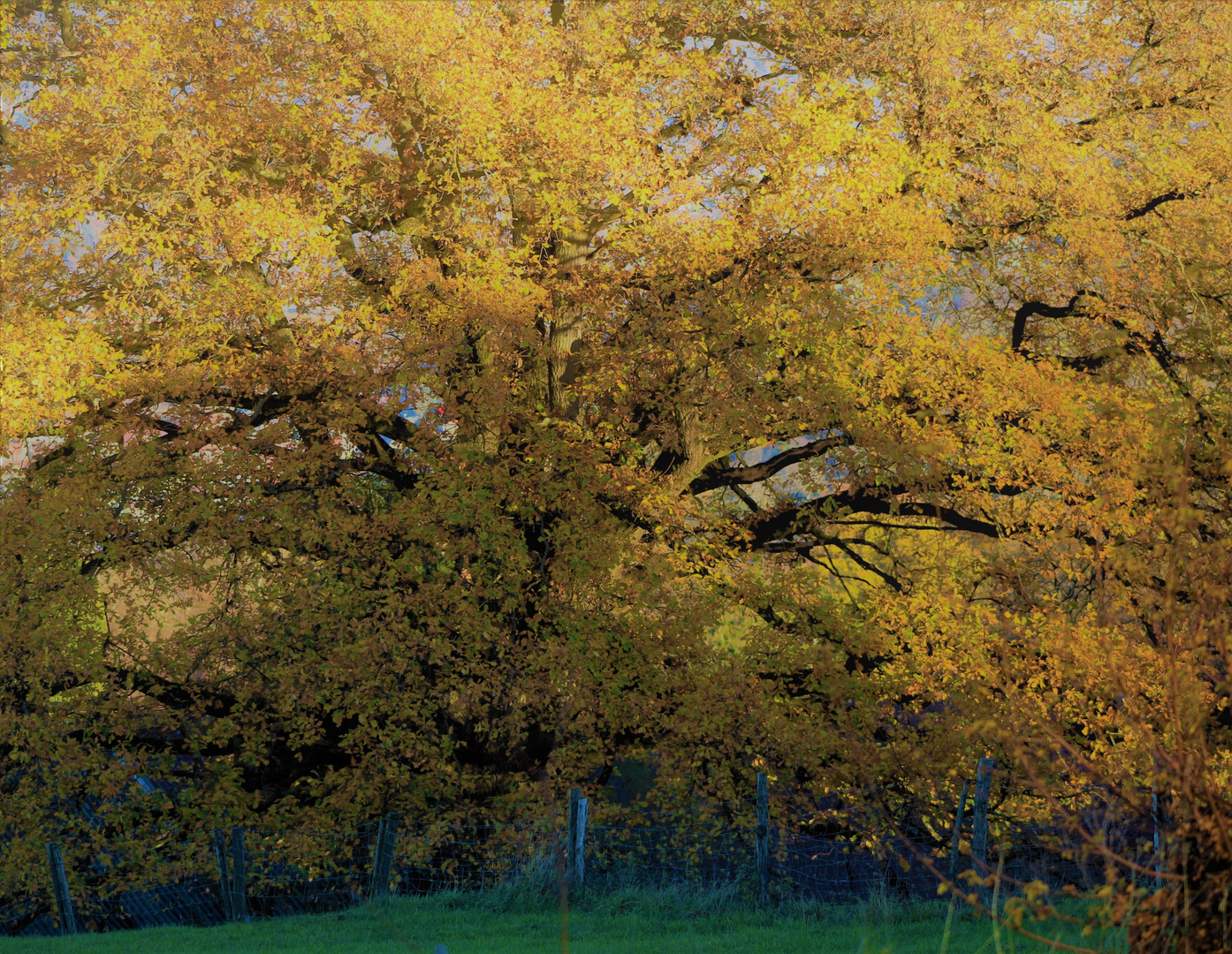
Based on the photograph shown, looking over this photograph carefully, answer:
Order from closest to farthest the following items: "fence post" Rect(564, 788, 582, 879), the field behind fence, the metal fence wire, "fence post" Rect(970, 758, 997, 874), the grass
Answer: the grass → "fence post" Rect(970, 758, 997, 874) → the field behind fence → "fence post" Rect(564, 788, 582, 879) → the metal fence wire

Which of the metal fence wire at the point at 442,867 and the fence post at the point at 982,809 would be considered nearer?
the fence post at the point at 982,809

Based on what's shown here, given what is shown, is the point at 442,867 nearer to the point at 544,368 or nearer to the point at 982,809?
the point at 982,809

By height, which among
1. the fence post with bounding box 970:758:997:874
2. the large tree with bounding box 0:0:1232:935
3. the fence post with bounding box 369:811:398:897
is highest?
the large tree with bounding box 0:0:1232:935

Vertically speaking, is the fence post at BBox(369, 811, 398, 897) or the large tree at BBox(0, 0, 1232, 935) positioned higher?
the large tree at BBox(0, 0, 1232, 935)

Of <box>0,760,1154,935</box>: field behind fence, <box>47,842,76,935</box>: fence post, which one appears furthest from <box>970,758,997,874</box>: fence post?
<box>47,842,76,935</box>: fence post

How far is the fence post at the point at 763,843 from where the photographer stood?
11141 mm

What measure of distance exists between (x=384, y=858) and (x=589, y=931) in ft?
12.3

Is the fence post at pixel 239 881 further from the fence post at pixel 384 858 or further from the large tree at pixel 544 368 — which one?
the large tree at pixel 544 368

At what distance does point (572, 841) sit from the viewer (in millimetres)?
12000

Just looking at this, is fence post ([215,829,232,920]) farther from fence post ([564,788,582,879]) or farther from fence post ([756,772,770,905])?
fence post ([756,772,770,905])

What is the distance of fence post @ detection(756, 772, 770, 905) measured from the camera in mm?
11141

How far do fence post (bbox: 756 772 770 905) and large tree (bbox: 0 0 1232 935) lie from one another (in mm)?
3425

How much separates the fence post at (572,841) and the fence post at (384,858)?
220 centimetres

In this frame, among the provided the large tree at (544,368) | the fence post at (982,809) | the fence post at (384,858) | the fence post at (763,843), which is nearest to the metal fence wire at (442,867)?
the fence post at (384,858)
